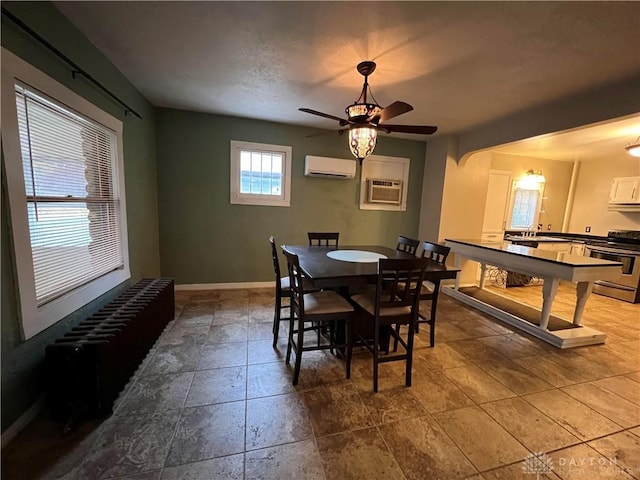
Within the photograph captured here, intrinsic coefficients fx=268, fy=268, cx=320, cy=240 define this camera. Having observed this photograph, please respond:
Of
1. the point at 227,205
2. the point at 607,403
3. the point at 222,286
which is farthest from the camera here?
the point at 222,286

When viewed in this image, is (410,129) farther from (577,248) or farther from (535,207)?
(577,248)

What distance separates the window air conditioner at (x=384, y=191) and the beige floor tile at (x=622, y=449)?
A: 362 cm

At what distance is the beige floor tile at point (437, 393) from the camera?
6.17 ft

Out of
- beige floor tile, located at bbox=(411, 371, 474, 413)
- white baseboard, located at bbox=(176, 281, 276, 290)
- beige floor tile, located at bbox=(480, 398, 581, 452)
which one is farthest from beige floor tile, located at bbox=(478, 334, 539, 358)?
white baseboard, located at bbox=(176, 281, 276, 290)

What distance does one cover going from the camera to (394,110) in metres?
1.98

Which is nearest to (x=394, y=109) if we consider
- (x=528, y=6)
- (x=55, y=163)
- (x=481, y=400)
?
(x=528, y=6)

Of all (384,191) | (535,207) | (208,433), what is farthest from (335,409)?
(535,207)

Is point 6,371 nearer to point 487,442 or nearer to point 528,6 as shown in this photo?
point 487,442

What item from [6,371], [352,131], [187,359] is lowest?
[187,359]

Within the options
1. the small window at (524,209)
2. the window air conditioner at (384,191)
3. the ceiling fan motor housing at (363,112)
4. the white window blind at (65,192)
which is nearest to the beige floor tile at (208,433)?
the white window blind at (65,192)

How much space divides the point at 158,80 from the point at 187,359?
8.97 ft

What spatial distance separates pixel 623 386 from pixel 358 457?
233 centimetres

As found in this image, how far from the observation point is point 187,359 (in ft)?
7.55

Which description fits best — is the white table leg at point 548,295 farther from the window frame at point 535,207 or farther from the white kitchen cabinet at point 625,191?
the white kitchen cabinet at point 625,191
